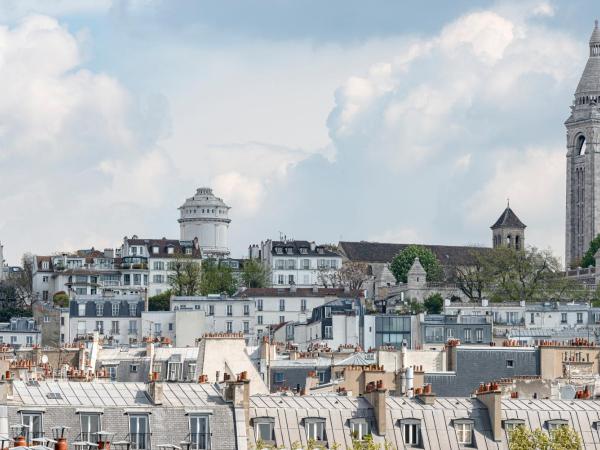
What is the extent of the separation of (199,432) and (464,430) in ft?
24.1

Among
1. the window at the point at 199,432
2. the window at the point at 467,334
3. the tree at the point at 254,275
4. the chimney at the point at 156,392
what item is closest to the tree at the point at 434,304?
the tree at the point at 254,275

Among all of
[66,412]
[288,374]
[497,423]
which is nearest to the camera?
[66,412]

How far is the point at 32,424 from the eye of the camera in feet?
175

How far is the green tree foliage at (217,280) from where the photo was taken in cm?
18350

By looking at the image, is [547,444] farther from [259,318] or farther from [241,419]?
[259,318]

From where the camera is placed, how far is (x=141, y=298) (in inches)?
6599

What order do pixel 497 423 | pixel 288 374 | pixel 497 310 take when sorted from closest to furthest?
pixel 497 423, pixel 288 374, pixel 497 310

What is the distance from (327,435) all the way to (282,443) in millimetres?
1271

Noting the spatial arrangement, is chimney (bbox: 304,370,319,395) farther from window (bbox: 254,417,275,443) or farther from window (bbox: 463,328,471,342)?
window (bbox: 463,328,471,342)

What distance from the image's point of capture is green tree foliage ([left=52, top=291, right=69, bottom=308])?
173 meters

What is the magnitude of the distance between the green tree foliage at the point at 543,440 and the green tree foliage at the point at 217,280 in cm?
12557

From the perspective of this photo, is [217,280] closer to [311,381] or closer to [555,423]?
[311,381]

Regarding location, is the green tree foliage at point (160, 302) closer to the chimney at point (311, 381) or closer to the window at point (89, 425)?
the chimney at point (311, 381)

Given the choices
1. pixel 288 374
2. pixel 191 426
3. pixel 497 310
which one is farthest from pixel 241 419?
pixel 497 310
